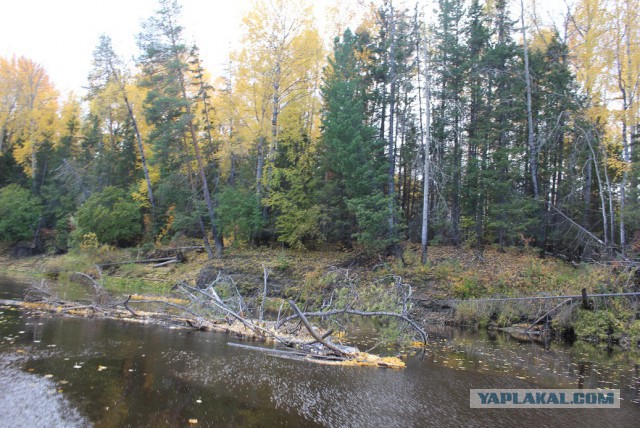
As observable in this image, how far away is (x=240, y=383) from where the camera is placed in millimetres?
7098

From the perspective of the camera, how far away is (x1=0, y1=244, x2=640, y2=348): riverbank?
44.8 ft

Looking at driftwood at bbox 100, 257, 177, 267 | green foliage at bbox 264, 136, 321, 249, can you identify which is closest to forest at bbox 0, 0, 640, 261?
green foliage at bbox 264, 136, 321, 249

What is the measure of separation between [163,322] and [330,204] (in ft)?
37.6

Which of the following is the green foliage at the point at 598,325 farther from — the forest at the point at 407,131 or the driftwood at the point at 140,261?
the driftwood at the point at 140,261

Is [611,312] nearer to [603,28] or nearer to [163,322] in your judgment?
[603,28]

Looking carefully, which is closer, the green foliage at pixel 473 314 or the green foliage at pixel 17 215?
the green foliage at pixel 473 314

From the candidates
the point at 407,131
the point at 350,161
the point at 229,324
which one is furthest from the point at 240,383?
the point at 407,131

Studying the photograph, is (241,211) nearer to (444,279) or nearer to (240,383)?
(444,279)

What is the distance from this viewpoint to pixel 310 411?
6078 millimetres

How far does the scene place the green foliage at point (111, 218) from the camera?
28.9 meters

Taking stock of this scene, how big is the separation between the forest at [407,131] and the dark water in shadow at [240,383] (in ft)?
30.2

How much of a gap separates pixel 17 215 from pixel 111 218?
11061mm

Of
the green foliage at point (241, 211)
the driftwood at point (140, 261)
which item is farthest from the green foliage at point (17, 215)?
the green foliage at point (241, 211)

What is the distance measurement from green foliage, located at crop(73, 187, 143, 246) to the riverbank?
9.87 feet
